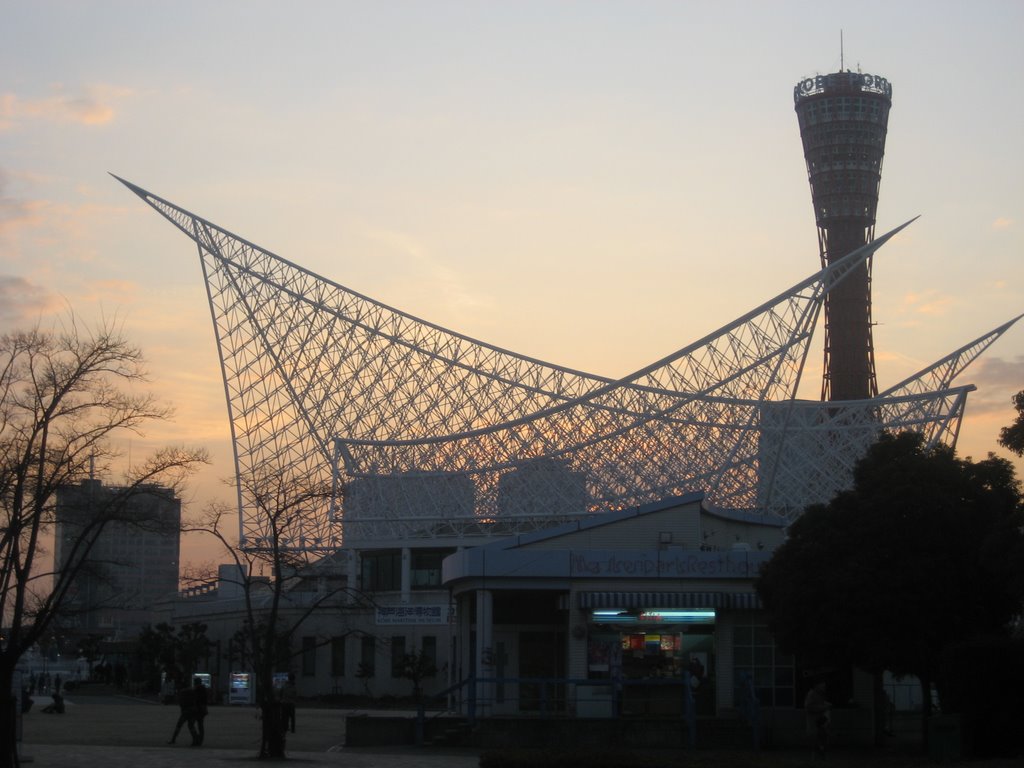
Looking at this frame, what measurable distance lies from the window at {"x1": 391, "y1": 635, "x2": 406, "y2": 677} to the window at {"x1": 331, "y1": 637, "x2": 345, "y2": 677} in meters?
2.58

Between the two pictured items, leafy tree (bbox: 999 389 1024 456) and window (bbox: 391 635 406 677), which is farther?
window (bbox: 391 635 406 677)

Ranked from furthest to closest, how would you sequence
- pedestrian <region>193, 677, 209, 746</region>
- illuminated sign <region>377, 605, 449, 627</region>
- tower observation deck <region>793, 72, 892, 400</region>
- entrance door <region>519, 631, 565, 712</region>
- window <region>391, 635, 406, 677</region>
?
1. tower observation deck <region>793, 72, 892, 400</region>
2. illuminated sign <region>377, 605, 449, 627</region>
3. window <region>391, 635, 406, 677</region>
4. entrance door <region>519, 631, 565, 712</region>
5. pedestrian <region>193, 677, 209, 746</region>

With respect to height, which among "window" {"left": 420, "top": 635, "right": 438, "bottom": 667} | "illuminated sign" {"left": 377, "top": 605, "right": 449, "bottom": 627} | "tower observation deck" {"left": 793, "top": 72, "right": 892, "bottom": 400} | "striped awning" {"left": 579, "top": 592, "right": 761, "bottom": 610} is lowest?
"window" {"left": 420, "top": 635, "right": 438, "bottom": 667}

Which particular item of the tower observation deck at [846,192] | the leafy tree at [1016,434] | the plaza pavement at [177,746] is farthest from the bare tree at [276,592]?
the tower observation deck at [846,192]

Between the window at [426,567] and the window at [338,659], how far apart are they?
10768 mm

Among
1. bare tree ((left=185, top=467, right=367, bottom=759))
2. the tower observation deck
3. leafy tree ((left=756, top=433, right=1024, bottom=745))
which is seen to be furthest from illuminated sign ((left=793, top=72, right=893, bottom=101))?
leafy tree ((left=756, top=433, right=1024, bottom=745))

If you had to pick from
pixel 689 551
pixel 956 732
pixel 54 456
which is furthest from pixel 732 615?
pixel 54 456

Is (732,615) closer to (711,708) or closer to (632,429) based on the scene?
(711,708)

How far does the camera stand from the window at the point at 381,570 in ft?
267

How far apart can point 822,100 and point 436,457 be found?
99.7 m

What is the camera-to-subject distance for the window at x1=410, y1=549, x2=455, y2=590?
79750 mm

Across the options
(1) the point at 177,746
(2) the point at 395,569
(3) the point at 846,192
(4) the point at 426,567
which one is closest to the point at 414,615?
(4) the point at 426,567

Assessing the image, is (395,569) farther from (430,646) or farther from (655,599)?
(655,599)

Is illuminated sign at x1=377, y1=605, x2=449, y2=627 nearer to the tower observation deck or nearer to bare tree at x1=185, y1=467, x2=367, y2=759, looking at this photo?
bare tree at x1=185, y1=467, x2=367, y2=759
